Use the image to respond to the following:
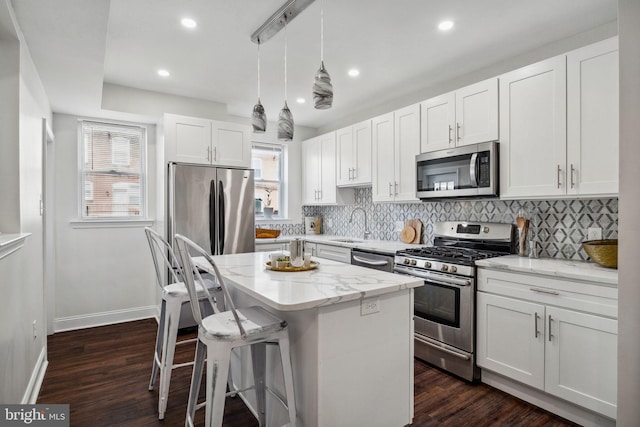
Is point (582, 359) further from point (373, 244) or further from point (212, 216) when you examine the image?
point (212, 216)

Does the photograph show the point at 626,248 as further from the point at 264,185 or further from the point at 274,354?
the point at 264,185

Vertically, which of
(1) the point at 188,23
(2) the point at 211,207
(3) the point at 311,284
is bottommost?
(3) the point at 311,284

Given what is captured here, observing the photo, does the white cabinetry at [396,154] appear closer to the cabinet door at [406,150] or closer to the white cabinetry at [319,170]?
the cabinet door at [406,150]

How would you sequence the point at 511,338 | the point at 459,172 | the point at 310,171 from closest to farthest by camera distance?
the point at 511,338 → the point at 459,172 → the point at 310,171

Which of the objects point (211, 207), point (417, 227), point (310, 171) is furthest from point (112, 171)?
point (417, 227)

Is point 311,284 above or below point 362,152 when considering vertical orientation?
below

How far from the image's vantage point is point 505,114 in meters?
2.69

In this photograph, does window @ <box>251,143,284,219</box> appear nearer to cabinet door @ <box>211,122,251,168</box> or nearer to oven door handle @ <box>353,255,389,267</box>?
cabinet door @ <box>211,122,251,168</box>

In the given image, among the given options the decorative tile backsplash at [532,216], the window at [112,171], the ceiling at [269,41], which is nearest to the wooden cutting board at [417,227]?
the decorative tile backsplash at [532,216]

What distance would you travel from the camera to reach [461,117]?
3008mm

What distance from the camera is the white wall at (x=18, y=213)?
5.83ft

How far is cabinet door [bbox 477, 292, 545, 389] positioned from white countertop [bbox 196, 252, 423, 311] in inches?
40.3

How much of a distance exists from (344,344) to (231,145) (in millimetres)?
3124

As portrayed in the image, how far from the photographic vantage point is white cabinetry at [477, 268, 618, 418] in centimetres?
198
